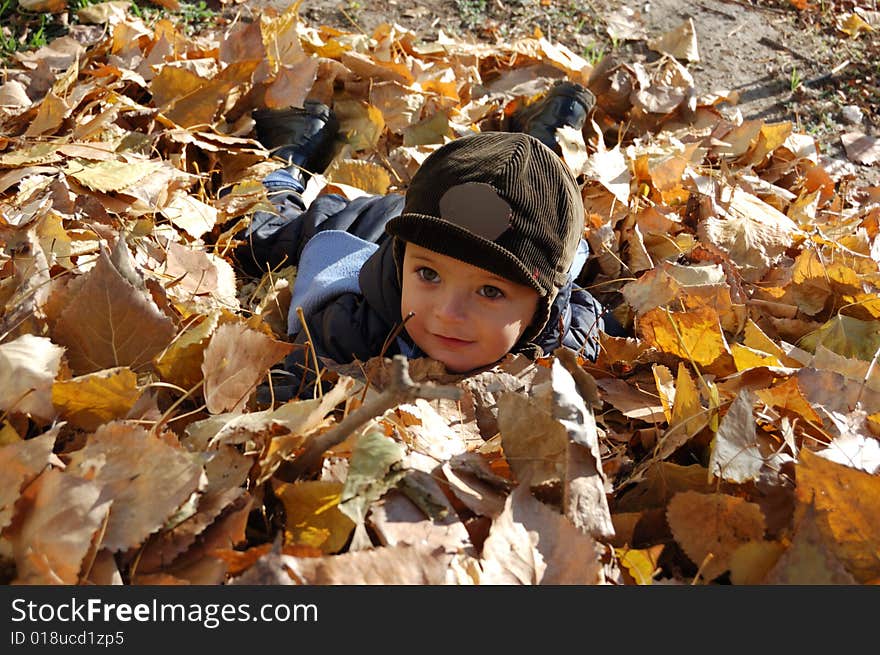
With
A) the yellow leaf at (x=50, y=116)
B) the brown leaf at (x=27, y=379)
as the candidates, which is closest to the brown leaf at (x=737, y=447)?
the brown leaf at (x=27, y=379)

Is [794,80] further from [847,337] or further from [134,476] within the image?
[134,476]

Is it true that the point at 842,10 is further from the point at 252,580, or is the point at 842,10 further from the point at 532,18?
the point at 252,580

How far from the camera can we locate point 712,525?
100cm

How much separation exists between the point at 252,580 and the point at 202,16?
2.64 metres

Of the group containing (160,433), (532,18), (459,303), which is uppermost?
(160,433)

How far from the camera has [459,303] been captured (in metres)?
1.50

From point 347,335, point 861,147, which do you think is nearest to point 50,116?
point 347,335

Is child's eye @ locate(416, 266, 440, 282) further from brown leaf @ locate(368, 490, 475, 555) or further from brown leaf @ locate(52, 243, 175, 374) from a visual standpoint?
brown leaf @ locate(368, 490, 475, 555)

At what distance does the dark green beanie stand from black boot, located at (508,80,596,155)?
874 millimetres

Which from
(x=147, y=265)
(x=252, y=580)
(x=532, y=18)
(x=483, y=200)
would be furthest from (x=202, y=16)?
(x=252, y=580)

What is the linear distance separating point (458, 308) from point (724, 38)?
262cm

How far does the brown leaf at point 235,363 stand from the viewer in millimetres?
1103

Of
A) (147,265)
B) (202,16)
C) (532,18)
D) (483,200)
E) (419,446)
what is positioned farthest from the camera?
(532,18)

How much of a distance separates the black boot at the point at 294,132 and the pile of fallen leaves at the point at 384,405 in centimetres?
10
